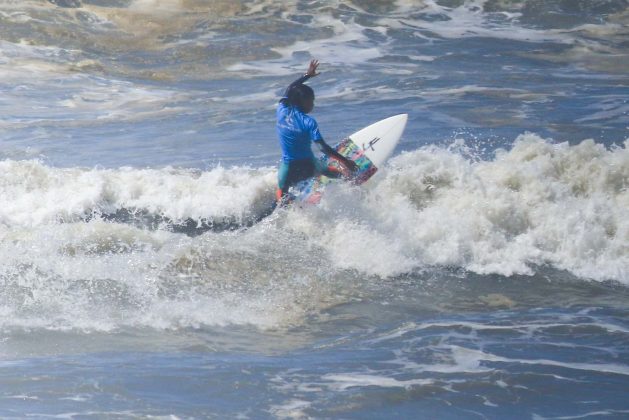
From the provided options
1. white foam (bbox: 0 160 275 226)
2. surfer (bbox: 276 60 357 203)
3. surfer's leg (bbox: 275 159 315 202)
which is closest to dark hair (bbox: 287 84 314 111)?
surfer (bbox: 276 60 357 203)

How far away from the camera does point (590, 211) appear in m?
8.07

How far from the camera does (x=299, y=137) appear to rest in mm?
8133

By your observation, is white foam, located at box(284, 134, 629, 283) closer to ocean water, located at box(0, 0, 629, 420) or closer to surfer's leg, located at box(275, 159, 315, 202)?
ocean water, located at box(0, 0, 629, 420)

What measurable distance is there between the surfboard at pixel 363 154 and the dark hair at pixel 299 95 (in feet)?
2.47

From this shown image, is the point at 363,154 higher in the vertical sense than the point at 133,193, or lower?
higher

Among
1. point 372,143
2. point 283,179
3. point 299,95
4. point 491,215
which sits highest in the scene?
point 299,95

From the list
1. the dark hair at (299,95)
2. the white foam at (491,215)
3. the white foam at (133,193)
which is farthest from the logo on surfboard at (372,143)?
the dark hair at (299,95)

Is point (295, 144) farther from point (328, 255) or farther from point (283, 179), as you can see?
point (328, 255)

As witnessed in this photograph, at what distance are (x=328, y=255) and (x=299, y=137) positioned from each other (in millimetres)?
1141

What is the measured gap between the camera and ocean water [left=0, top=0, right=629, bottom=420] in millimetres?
4871

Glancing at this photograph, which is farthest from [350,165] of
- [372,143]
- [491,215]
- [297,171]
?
[372,143]

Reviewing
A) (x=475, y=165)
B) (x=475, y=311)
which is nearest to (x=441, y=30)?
(x=475, y=165)

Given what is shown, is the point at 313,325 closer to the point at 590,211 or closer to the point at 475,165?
the point at 590,211

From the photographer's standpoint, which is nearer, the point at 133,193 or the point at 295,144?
the point at 295,144
